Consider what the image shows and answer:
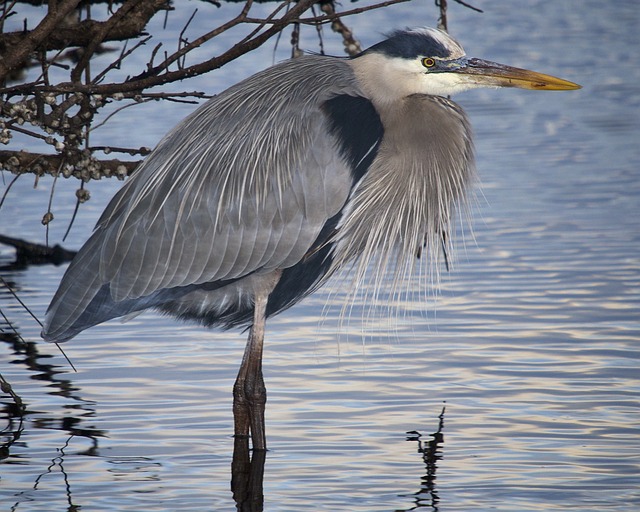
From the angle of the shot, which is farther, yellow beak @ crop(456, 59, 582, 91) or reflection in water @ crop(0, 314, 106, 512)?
yellow beak @ crop(456, 59, 582, 91)

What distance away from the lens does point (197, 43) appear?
5.00 metres

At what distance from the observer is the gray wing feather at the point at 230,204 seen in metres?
5.59

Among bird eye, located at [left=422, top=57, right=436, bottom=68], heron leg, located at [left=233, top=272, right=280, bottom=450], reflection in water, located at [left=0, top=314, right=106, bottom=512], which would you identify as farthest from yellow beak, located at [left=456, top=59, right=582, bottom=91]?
reflection in water, located at [left=0, top=314, right=106, bottom=512]

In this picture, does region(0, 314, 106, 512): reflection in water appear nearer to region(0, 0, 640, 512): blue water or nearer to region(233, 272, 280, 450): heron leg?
region(0, 0, 640, 512): blue water

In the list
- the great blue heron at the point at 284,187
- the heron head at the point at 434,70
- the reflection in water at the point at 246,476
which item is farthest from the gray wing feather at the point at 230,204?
the reflection in water at the point at 246,476

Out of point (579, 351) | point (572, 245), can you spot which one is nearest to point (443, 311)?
point (579, 351)

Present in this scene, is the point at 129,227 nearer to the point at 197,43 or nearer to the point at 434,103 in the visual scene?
the point at 197,43

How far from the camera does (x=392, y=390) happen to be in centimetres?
610

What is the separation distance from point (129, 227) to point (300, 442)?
3.91 ft

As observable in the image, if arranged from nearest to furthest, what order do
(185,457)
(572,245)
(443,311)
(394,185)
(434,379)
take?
(185,457) < (394,185) < (434,379) < (443,311) < (572,245)

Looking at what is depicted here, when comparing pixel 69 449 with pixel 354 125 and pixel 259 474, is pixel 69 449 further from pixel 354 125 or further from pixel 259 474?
pixel 354 125

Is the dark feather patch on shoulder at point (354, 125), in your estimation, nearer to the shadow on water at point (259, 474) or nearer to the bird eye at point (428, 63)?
the bird eye at point (428, 63)

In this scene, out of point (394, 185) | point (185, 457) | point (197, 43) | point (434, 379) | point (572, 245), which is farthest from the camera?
point (572, 245)

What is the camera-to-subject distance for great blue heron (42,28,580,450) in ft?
18.3
